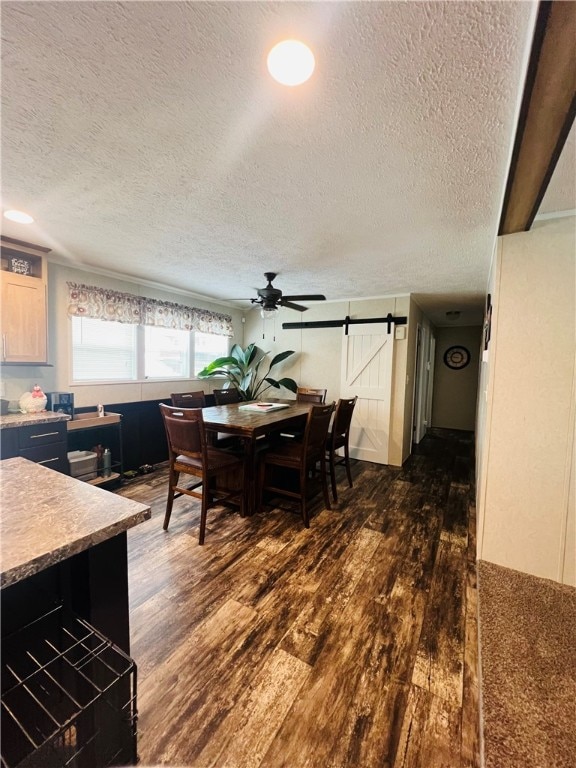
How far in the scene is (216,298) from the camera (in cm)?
482

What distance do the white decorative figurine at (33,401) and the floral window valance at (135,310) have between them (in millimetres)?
904

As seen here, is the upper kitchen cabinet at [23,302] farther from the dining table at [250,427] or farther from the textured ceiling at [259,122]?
the dining table at [250,427]

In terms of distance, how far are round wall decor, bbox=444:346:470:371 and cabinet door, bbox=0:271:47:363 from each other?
275 inches

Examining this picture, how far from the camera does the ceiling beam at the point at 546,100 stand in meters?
0.76

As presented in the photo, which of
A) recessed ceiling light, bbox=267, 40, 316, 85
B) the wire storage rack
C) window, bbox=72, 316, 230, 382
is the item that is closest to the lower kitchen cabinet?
window, bbox=72, 316, 230, 382

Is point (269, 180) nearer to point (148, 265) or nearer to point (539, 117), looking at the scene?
point (539, 117)

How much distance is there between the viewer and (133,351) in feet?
13.1

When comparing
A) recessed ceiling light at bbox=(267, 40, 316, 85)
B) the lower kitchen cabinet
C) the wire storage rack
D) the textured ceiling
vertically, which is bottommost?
the wire storage rack

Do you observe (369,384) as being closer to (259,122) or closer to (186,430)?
(186,430)

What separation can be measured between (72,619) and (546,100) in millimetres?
2138

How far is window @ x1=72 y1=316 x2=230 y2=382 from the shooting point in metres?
3.48

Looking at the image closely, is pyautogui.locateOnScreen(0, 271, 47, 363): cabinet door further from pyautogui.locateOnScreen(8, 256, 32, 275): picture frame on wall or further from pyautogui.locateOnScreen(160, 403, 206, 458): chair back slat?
pyautogui.locateOnScreen(160, 403, 206, 458): chair back slat

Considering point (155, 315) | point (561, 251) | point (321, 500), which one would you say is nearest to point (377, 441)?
point (321, 500)

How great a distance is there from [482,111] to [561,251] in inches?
47.9
